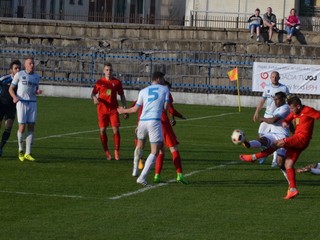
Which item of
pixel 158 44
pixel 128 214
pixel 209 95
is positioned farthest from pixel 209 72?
pixel 128 214

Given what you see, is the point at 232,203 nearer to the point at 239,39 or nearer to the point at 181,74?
the point at 181,74

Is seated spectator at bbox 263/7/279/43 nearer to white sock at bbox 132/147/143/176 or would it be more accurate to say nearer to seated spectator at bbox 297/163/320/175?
seated spectator at bbox 297/163/320/175

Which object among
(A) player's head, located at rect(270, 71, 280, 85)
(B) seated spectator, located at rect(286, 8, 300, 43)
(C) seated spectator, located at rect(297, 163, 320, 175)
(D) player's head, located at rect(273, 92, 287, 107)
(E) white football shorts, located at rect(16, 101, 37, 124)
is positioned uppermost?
(B) seated spectator, located at rect(286, 8, 300, 43)

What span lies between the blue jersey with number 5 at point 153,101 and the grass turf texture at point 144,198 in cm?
Result: 122

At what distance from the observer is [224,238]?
43.3ft

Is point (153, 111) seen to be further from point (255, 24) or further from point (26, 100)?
point (255, 24)

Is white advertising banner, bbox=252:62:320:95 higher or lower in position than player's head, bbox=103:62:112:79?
lower

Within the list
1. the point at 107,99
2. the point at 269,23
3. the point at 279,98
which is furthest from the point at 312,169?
the point at 269,23

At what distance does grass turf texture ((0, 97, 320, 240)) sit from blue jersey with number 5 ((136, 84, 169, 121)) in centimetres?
122

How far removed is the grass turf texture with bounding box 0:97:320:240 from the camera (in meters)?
13.7

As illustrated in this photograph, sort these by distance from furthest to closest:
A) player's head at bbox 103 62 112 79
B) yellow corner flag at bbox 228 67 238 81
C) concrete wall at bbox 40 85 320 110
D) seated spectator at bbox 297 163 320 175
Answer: concrete wall at bbox 40 85 320 110 < yellow corner flag at bbox 228 67 238 81 < player's head at bbox 103 62 112 79 < seated spectator at bbox 297 163 320 175

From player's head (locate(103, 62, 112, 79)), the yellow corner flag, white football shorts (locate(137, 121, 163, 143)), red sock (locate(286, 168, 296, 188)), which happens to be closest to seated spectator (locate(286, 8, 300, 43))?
the yellow corner flag

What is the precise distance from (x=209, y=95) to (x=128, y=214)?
28485mm

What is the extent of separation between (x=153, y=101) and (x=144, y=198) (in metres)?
1.95
